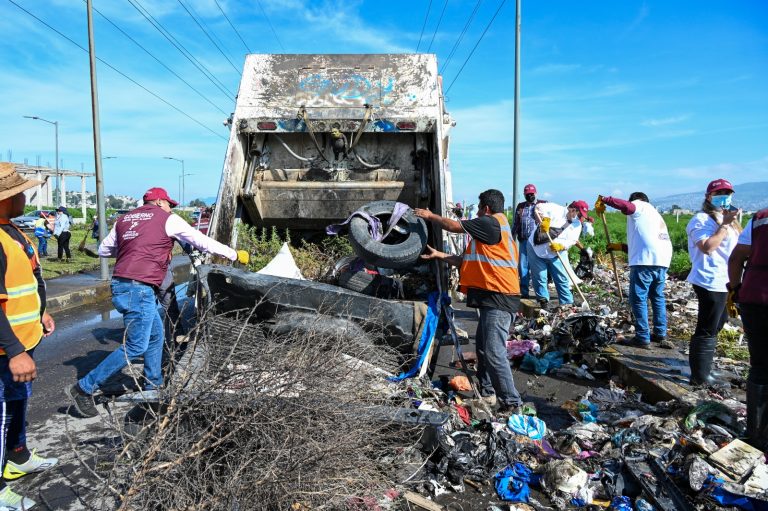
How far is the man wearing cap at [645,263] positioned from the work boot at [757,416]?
1.98 m

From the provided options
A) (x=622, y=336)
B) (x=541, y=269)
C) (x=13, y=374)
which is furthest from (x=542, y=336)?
(x=13, y=374)

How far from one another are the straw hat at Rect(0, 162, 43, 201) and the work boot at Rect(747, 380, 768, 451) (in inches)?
157

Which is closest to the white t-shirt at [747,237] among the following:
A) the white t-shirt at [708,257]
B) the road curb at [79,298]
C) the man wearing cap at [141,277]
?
the white t-shirt at [708,257]

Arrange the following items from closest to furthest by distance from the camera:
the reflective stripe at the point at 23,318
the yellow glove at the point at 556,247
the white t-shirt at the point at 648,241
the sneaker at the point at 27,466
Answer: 1. the reflective stripe at the point at 23,318
2. the sneaker at the point at 27,466
3. the white t-shirt at the point at 648,241
4. the yellow glove at the point at 556,247

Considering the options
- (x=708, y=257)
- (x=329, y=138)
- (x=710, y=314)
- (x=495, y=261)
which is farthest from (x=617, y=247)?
(x=329, y=138)

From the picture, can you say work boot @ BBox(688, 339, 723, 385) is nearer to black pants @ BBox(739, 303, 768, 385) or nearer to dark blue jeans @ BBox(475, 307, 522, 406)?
black pants @ BBox(739, 303, 768, 385)

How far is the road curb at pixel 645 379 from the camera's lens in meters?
3.78

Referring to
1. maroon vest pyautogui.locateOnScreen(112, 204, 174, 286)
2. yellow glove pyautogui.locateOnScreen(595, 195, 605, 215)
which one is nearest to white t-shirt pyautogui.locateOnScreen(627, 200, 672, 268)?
yellow glove pyautogui.locateOnScreen(595, 195, 605, 215)

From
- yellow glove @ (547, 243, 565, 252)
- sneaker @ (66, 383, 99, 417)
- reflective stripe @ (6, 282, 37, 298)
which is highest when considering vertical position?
yellow glove @ (547, 243, 565, 252)

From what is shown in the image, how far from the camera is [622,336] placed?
5383mm

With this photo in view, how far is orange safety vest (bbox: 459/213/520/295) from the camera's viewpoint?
12.3 ft

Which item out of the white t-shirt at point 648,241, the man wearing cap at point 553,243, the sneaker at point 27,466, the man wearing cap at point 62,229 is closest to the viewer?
the sneaker at point 27,466

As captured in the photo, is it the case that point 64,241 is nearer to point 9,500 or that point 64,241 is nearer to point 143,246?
point 143,246

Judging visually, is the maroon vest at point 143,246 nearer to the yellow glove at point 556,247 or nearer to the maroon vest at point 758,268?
the maroon vest at point 758,268
